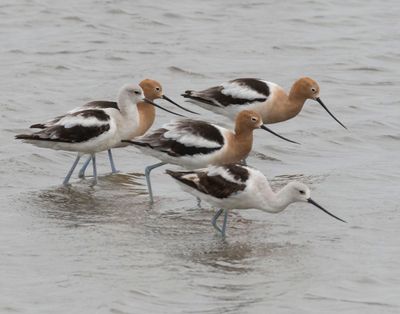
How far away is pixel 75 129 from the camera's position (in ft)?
40.2

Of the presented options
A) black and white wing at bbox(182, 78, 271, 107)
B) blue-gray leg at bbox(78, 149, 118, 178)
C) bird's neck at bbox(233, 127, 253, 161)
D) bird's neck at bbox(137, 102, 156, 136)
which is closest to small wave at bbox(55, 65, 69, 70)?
black and white wing at bbox(182, 78, 271, 107)

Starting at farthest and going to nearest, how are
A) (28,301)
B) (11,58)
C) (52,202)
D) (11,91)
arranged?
(11,58) → (11,91) → (52,202) → (28,301)

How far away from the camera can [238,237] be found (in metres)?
10.9

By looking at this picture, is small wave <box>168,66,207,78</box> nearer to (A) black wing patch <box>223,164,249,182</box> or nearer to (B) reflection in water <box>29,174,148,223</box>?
(B) reflection in water <box>29,174,148,223</box>

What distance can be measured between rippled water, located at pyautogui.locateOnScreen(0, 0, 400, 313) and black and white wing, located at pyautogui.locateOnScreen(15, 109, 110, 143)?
1.80 ft

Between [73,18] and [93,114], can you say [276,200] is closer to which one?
[93,114]

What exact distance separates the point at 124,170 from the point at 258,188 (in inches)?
128

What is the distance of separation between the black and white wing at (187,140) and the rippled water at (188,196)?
23.1 inches

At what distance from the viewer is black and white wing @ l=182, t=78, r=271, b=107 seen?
47.4ft

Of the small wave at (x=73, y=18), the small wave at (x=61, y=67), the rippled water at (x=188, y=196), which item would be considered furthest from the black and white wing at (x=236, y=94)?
the small wave at (x=73, y=18)

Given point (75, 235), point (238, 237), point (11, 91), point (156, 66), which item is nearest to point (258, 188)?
point (238, 237)

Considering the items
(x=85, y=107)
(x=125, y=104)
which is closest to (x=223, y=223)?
(x=125, y=104)

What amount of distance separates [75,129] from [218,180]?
2.17 meters

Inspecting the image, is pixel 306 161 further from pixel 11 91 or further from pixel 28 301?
pixel 28 301
